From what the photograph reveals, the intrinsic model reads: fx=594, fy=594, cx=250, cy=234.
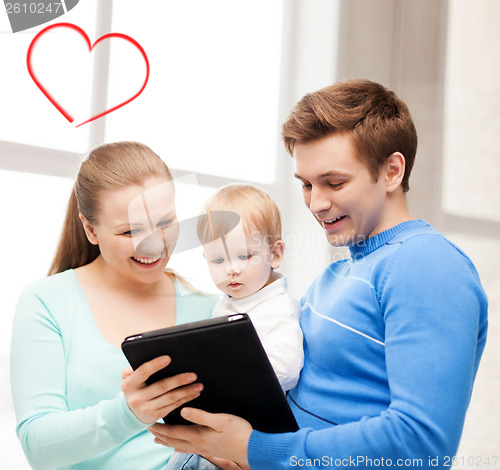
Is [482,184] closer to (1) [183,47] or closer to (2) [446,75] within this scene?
(2) [446,75]

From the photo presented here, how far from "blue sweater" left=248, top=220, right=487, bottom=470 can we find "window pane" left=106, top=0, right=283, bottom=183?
2.40ft

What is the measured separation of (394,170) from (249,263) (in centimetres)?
27

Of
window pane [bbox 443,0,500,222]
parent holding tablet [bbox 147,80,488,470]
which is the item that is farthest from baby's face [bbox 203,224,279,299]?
window pane [bbox 443,0,500,222]

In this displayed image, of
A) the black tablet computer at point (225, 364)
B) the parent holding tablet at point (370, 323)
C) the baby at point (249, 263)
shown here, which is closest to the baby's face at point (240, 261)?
the baby at point (249, 263)

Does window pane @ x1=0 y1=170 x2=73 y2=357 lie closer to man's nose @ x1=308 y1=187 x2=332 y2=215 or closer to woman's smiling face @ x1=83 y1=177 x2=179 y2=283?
woman's smiling face @ x1=83 y1=177 x2=179 y2=283

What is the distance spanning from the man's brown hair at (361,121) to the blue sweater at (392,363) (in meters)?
0.12

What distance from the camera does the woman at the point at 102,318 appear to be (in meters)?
0.94

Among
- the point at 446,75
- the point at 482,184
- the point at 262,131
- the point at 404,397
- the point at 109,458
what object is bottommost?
the point at 109,458

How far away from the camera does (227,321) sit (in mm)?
728

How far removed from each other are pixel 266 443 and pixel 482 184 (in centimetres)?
150

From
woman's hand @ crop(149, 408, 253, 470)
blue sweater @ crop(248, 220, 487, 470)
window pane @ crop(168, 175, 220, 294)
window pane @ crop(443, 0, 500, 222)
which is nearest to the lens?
blue sweater @ crop(248, 220, 487, 470)

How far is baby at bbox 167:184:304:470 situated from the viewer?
36.9 inches

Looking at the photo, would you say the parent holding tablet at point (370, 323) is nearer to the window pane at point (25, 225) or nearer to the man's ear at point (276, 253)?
the man's ear at point (276, 253)

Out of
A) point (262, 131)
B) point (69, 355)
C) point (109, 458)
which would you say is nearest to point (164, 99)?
point (262, 131)
